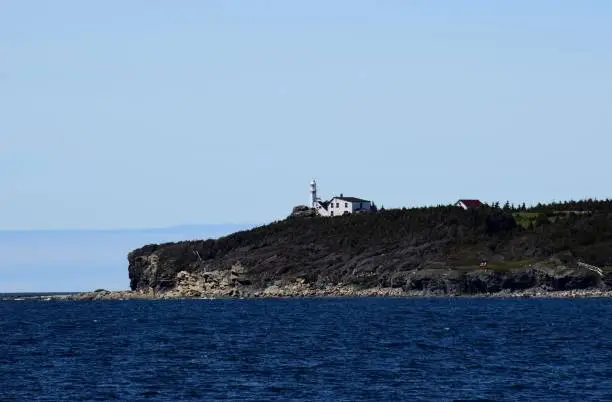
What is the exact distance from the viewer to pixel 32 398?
196 ft

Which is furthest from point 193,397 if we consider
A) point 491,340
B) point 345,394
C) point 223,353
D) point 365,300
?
point 365,300

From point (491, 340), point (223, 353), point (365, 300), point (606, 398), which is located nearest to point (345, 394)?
point (606, 398)

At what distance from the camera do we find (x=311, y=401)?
57.9 metres

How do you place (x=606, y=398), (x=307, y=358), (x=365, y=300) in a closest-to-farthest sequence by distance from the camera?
(x=606, y=398) → (x=307, y=358) → (x=365, y=300)

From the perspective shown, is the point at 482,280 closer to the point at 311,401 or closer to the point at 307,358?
the point at 307,358

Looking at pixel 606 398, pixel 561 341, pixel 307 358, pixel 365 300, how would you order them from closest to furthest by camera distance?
pixel 606 398 → pixel 307 358 → pixel 561 341 → pixel 365 300

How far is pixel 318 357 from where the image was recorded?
265 feet

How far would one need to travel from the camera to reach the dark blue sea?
6156 centimetres

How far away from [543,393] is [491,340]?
112 ft

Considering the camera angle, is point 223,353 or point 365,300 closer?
point 223,353

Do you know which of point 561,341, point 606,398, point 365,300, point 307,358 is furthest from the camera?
point 365,300

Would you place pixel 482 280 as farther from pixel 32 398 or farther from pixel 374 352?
pixel 32 398

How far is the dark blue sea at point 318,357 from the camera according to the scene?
61.6 m

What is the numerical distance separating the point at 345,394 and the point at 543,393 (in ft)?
32.4
